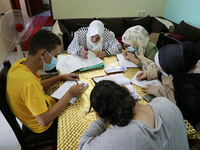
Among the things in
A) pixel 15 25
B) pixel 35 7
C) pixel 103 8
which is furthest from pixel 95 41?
pixel 35 7

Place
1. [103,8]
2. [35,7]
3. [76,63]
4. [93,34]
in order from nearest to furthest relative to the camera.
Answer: [76,63], [93,34], [103,8], [35,7]

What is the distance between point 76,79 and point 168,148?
857 mm

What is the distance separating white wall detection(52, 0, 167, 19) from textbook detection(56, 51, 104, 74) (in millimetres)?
2229

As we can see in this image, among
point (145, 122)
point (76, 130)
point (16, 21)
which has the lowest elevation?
point (76, 130)

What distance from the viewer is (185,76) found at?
0.97 m

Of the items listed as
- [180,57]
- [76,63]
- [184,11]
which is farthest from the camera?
[184,11]

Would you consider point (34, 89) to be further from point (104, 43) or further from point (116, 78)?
point (104, 43)

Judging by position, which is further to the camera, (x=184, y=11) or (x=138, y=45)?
(x=184, y=11)

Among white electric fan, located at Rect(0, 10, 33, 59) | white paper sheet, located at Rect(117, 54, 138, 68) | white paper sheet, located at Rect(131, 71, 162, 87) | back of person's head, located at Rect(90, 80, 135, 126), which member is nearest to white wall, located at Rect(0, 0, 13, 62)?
white electric fan, located at Rect(0, 10, 33, 59)

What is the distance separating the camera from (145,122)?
0.60 meters

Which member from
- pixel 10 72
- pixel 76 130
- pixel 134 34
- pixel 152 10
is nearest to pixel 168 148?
pixel 76 130

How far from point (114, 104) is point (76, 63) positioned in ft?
3.13

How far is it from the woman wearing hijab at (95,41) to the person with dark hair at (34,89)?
0.70 metres

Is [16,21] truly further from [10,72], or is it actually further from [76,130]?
[76,130]
